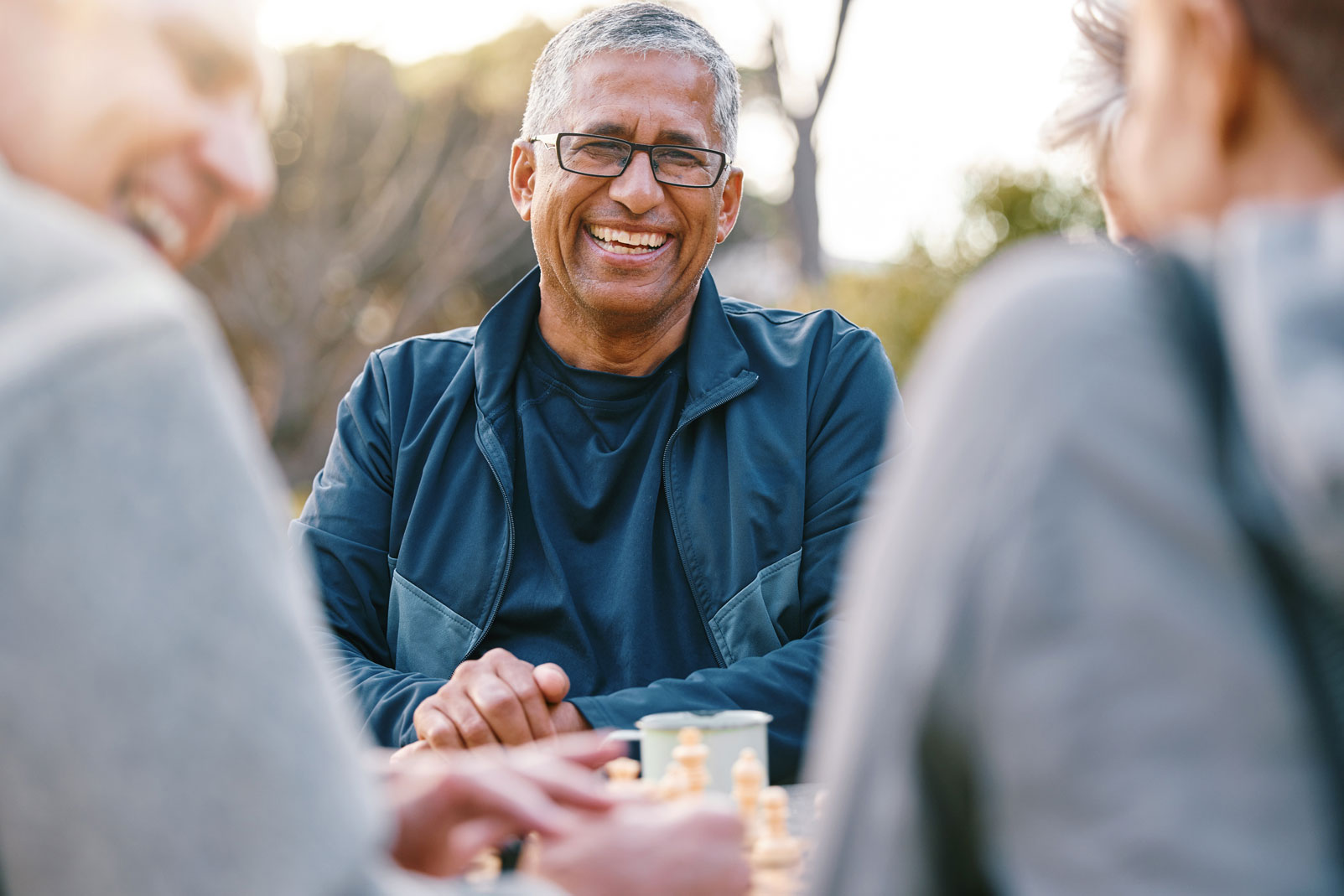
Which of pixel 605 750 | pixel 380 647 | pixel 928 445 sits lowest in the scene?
pixel 380 647

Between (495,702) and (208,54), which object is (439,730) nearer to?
(495,702)

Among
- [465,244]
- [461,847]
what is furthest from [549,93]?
[465,244]

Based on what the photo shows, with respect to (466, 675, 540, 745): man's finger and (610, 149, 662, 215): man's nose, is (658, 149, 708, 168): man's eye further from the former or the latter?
(466, 675, 540, 745): man's finger

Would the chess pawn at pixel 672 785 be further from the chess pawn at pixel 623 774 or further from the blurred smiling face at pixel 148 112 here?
the blurred smiling face at pixel 148 112

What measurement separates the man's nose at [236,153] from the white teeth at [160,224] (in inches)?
2.3

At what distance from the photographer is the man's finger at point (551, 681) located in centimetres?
224

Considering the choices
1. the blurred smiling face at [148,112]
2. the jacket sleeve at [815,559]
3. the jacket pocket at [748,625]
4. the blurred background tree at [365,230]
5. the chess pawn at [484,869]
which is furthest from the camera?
the blurred background tree at [365,230]

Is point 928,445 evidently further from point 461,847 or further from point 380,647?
point 380,647

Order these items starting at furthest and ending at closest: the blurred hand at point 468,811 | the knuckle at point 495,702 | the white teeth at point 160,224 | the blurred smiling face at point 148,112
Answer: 1. the knuckle at point 495,702
2. the blurred hand at point 468,811
3. the white teeth at point 160,224
4. the blurred smiling face at point 148,112

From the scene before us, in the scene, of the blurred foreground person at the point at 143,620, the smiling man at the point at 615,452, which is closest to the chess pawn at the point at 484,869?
the blurred foreground person at the point at 143,620

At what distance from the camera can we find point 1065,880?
80 cm

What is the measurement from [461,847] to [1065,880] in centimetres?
63

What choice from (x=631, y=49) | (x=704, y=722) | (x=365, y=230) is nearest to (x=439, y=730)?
(x=704, y=722)

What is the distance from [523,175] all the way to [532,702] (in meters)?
1.79
